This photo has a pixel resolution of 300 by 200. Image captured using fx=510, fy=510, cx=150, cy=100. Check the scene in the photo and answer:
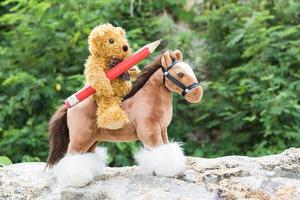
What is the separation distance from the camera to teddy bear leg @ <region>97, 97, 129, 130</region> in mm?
1184

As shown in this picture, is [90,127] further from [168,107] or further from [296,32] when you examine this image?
[296,32]

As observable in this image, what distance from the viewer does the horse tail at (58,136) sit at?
130cm

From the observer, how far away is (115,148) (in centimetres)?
250

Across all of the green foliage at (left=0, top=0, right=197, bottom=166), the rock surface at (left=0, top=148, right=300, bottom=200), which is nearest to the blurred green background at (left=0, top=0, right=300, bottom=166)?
the green foliage at (left=0, top=0, right=197, bottom=166)

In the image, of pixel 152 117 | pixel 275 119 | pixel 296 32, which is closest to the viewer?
pixel 152 117

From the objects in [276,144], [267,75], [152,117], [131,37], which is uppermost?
[152,117]

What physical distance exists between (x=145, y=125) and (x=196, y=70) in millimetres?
1678

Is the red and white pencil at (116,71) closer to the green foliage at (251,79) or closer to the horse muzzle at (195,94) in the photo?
the horse muzzle at (195,94)

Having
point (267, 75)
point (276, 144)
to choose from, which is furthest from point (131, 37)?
point (276, 144)

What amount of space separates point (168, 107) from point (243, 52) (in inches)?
66.3

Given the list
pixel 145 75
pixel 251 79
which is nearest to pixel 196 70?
pixel 251 79

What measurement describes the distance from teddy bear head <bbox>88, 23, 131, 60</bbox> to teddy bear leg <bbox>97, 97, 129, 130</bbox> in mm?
118

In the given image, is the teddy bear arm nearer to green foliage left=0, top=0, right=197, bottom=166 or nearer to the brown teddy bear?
the brown teddy bear

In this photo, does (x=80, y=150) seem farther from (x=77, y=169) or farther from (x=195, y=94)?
(x=195, y=94)
